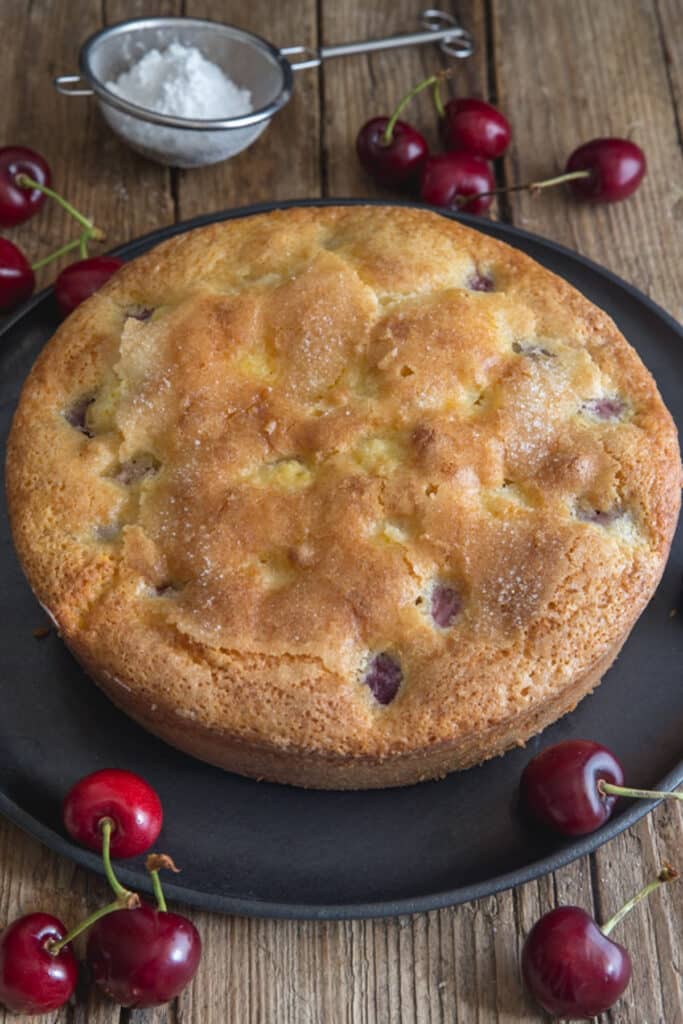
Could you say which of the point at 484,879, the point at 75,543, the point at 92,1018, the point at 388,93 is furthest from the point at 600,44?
the point at 92,1018

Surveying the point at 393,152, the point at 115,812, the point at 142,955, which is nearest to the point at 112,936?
the point at 142,955

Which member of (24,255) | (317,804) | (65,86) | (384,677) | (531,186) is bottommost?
(317,804)

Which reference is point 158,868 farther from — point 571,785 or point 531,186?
point 531,186

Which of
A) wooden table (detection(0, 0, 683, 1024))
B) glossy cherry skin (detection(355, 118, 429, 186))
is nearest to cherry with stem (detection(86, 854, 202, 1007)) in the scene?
wooden table (detection(0, 0, 683, 1024))

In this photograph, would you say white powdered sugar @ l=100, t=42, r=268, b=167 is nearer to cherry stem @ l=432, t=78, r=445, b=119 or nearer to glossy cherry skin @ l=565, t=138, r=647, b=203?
cherry stem @ l=432, t=78, r=445, b=119

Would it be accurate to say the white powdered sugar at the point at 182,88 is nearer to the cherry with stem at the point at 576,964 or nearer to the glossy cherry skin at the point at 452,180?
the glossy cherry skin at the point at 452,180

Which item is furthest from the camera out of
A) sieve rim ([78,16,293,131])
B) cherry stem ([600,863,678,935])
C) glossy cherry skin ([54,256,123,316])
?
sieve rim ([78,16,293,131])

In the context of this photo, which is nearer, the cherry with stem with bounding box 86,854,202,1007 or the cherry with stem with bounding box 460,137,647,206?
the cherry with stem with bounding box 86,854,202,1007
